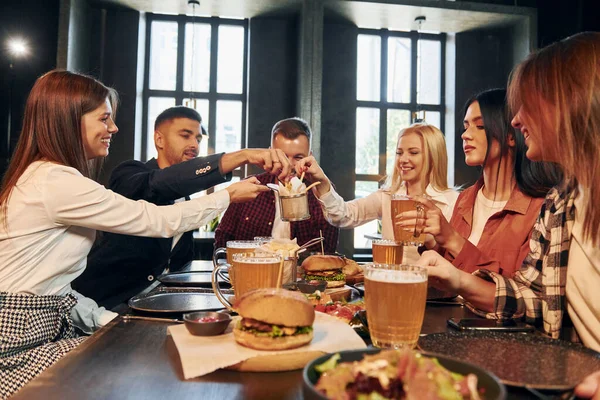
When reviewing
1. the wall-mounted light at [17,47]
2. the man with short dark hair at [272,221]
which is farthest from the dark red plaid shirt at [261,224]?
the wall-mounted light at [17,47]

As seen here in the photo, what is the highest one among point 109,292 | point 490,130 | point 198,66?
point 198,66

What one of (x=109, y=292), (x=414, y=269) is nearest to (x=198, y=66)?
(x=109, y=292)

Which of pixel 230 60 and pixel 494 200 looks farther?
pixel 230 60

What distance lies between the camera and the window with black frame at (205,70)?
20.7ft

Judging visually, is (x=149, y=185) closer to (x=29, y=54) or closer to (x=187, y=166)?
(x=187, y=166)

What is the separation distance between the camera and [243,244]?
1.67 metres

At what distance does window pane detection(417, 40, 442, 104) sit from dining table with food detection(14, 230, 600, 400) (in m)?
5.97

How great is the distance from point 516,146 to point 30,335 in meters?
2.00

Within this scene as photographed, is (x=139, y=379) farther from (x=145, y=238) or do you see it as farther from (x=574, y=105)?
(x=145, y=238)

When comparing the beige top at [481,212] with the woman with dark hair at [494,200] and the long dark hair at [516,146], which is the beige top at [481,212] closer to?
the woman with dark hair at [494,200]

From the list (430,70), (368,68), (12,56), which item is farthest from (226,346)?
(430,70)

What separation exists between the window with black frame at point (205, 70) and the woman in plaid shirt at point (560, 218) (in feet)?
17.1

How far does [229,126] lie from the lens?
641 centimetres

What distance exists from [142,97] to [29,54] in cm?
135
